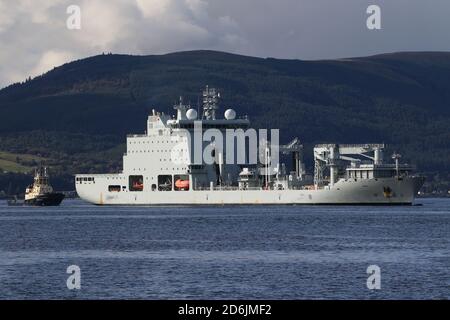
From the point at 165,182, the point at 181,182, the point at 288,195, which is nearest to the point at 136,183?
the point at 165,182

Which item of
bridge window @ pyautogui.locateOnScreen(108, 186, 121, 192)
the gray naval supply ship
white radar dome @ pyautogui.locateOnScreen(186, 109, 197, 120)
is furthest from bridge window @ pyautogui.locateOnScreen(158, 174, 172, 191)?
white radar dome @ pyautogui.locateOnScreen(186, 109, 197, 120)

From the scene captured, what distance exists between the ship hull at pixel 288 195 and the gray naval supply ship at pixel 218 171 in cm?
9

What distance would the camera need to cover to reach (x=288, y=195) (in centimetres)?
11300

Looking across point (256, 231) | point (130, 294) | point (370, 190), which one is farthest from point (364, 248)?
point (370, 190)

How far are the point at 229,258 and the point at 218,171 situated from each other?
71064 millimetres

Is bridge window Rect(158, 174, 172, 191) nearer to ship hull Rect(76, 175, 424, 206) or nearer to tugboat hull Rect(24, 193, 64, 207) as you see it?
ship hull Rect(76, 175, 424, 206)

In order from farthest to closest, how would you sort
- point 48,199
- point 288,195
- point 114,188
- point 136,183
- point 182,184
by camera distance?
point 48,199 < point 114,188 < point 136,183 < point 182,184 < point 288,195

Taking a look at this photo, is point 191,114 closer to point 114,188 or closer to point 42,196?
point 114,188

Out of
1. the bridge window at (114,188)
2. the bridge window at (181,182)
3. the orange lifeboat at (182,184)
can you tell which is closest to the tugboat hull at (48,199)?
the bridge window at (114,188)

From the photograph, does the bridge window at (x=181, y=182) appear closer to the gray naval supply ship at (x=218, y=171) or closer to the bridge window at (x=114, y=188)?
the gray naval supply ship at (x=218, y=171)

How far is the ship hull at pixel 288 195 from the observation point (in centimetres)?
10850

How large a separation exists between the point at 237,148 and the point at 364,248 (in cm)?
6854

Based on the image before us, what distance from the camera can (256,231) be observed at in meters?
69.6
